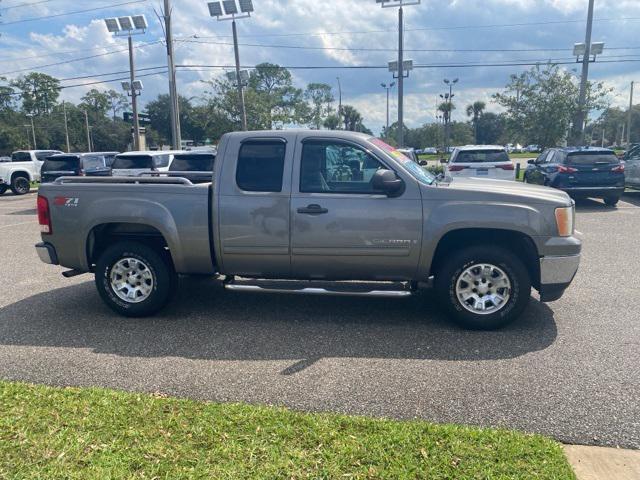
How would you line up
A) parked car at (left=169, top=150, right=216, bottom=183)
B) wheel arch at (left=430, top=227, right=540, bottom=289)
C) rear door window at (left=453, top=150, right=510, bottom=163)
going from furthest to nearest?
rear door window at (left=453, top=150, right=510, bottom=163) < parked car at (left=169, top=150, right=216, bottom=183) < wheel arch at (left=430, top=227, right=540, bottom=289)

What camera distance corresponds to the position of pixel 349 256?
4.88 metres

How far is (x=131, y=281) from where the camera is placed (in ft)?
17.4

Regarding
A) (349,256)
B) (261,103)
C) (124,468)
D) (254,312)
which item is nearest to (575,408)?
(349,256)

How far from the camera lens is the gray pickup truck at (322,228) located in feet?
15.4

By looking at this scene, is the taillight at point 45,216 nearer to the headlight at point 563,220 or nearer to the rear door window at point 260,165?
the rear door window at point 260,165

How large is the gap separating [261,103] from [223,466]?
37.4 metres

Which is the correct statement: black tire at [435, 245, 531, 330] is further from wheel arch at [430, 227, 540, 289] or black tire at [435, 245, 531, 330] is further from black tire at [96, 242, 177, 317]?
black tire at [96, 242, 177, 317]

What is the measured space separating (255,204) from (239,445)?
8.20 ft

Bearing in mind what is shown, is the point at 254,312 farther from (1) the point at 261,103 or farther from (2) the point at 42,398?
(1) the point at 261,103

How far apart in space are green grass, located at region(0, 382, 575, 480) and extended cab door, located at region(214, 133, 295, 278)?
1.85m

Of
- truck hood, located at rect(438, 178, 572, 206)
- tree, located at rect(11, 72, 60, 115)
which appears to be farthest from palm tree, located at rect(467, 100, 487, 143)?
truck hood, located at rect(438, 178, 572, 206)

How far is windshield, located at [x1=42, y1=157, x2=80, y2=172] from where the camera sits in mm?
17750

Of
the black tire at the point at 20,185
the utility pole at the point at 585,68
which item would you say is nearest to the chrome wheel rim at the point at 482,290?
the utility pole at the point at 585,68

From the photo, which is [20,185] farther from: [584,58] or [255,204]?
[584,58]
